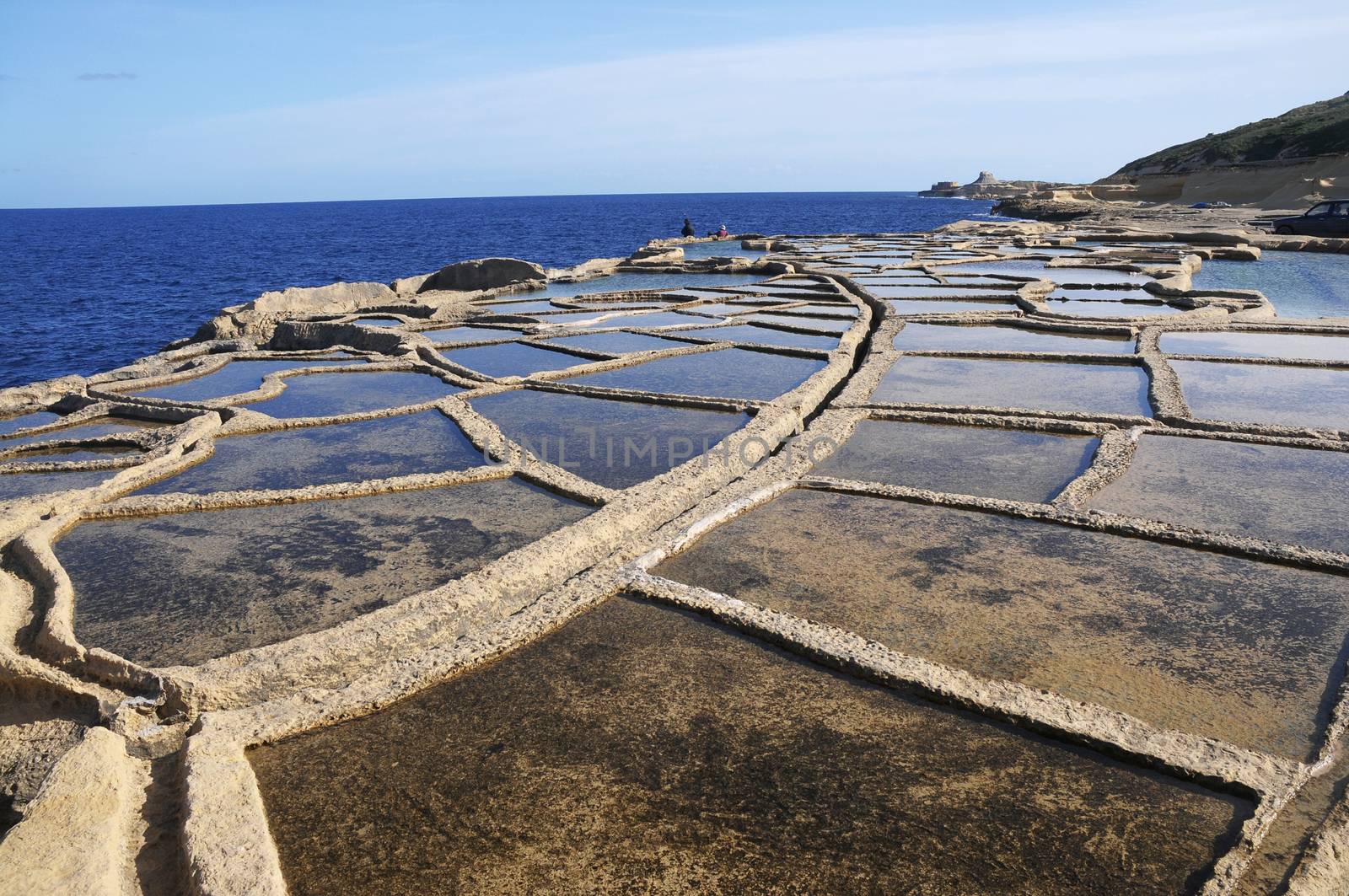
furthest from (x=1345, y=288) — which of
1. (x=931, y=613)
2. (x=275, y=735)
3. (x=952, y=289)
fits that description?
(x=275, y=735)

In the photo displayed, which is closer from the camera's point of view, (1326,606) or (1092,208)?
(1326,606)

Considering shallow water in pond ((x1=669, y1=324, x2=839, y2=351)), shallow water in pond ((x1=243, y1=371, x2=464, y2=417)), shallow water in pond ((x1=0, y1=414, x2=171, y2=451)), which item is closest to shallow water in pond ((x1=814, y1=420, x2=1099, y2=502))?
shallow water in pond ((x1=669, y1=324, x2=839, y2=351))

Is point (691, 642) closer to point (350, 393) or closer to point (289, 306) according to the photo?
Answer: point (350, 393)

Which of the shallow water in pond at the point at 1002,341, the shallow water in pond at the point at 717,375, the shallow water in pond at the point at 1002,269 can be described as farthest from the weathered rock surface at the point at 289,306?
the shallow water in pond at the point at 1002,269

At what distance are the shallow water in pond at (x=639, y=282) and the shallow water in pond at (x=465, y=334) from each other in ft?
10.9

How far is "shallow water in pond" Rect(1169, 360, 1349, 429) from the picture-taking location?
548 centimetres

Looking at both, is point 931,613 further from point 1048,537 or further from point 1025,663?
point 1048,537

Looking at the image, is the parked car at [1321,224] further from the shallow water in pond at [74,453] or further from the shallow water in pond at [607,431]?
the shallow water in pond at [74,453]

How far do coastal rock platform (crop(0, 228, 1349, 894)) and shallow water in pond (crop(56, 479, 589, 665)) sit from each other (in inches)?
0.9

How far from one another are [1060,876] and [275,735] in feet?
6.66

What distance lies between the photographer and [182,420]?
257 inches

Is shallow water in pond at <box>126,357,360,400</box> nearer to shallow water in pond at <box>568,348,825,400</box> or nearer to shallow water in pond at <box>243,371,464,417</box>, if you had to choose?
shallow water in pond at <box>243,371,464,417</box>

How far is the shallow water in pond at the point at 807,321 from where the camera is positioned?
962 centimetres

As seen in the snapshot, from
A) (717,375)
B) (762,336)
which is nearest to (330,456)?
(717,375)
